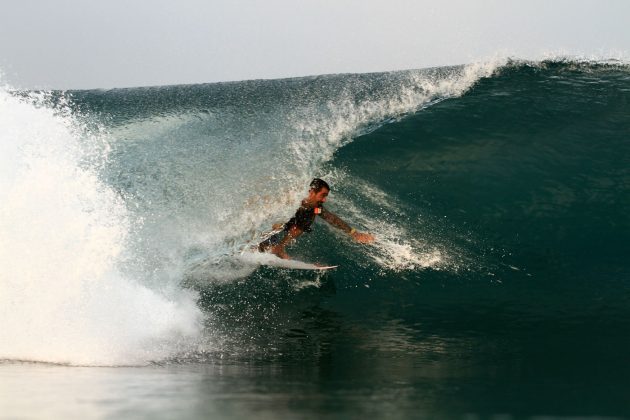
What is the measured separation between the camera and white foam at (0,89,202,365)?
4656 mm

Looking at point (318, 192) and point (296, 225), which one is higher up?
point (318, 192)

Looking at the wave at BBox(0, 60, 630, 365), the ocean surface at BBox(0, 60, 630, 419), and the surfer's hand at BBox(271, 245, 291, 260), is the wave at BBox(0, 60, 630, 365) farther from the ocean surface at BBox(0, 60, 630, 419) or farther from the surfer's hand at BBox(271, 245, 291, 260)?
the surfer's hand at BBox(271, 245, 291, 260)

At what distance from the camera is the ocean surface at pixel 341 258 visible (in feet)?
12.1

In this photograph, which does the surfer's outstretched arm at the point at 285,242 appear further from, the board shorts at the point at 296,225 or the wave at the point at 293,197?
the wave at the point at 293,197

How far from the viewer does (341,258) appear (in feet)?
24.2

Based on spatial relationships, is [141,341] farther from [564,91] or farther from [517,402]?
[564,91]

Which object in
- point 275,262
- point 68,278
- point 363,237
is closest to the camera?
point 68,278

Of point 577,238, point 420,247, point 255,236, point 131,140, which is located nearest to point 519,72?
point 577,238

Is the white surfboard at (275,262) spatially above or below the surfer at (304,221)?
below

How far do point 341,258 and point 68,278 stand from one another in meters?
3.00

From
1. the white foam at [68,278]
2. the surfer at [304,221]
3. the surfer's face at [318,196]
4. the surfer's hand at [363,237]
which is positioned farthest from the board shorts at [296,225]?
the white foam at [68,278]

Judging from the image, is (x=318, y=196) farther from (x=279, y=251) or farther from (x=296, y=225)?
(x=279, y=251)

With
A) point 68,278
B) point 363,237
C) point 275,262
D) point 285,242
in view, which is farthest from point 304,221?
point 68,278

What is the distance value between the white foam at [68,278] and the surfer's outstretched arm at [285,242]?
1.12 m
